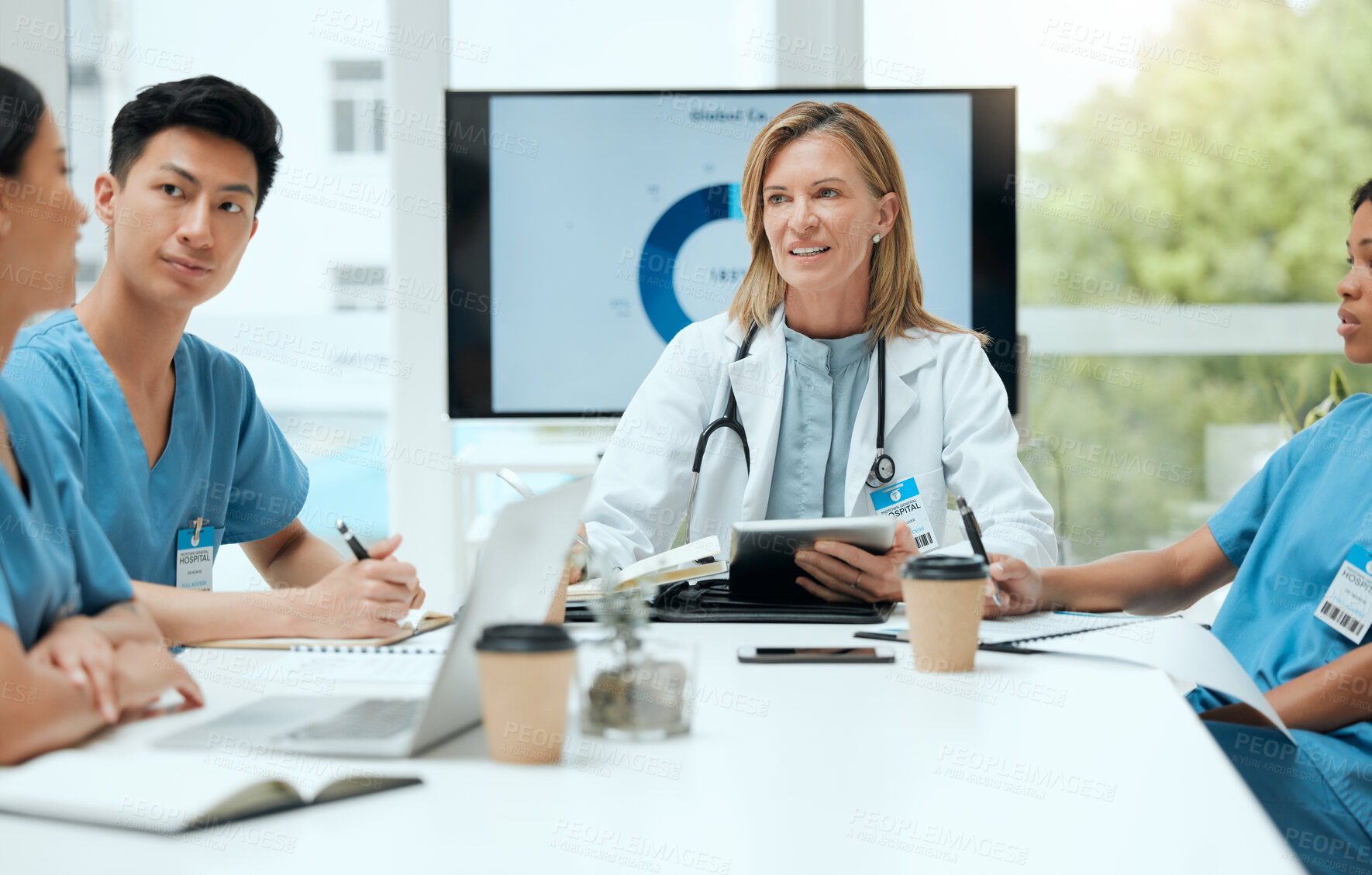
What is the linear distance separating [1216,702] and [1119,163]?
2399mm

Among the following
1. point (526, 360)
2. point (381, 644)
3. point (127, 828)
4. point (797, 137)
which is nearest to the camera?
point (127, 828)

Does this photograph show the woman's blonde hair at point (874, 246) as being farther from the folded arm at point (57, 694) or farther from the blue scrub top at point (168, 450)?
the folded arm at point (57, 694)

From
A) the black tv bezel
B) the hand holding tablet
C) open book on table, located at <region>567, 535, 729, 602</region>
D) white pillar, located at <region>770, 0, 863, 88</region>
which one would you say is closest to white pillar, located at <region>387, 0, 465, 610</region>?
the black tv bezel

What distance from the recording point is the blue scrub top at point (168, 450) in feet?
4.64

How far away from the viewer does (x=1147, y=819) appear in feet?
2.22

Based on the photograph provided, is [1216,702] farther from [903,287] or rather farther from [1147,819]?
[903,287]

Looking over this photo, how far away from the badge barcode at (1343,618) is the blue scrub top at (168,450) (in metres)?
1.58

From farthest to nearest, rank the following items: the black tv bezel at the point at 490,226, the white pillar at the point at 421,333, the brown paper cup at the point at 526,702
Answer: the white pillar at the point at 421,333 < the black tv bezel at the point at 490,226 < the brown paper cup at the point at 526,702

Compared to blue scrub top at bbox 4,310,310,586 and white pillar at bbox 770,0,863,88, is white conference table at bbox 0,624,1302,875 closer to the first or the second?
blue scrub top at bbox 4,310,310,586

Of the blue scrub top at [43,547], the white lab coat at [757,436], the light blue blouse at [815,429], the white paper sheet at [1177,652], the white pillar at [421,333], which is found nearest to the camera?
the blue scrub top at [43,547]

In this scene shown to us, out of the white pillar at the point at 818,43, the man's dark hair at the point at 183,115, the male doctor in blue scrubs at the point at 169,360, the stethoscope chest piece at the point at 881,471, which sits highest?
the white pillar at the point at 818,43

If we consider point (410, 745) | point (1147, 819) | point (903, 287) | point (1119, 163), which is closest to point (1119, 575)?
point (903, 287)

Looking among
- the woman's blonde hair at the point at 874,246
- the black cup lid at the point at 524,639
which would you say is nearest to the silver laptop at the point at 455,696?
the black cup lid at the point at 524,639

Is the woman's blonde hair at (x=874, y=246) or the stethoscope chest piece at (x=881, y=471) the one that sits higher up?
the woman's blonde hair at (x=874, y=246)
